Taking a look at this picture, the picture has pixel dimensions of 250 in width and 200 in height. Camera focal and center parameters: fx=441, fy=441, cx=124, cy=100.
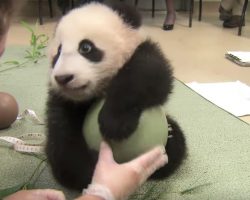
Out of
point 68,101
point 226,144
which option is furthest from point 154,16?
point 68,101

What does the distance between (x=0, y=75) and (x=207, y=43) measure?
4.64 feet

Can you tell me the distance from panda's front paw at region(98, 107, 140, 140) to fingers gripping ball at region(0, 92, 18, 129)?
57cm

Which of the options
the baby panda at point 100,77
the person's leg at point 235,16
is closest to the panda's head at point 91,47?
the baby panda at point 100,77

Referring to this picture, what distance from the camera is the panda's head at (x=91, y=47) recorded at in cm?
83

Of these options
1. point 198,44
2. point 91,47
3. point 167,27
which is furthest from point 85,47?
point 167,27

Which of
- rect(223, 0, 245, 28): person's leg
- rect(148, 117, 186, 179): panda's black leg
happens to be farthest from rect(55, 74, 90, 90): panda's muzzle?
rect(223, 0, 245, 28): person's leg

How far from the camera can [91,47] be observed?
0.85 m

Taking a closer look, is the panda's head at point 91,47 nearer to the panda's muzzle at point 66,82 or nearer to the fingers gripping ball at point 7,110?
→ the panda's muzzle at point 66,82

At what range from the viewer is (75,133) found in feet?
2.97

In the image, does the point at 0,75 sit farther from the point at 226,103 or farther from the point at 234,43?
the point at 234,43

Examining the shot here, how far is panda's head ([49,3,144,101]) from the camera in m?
0.83

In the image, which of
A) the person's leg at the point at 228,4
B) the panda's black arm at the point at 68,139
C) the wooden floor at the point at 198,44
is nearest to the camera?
the panda's black arm at the point at 68,139

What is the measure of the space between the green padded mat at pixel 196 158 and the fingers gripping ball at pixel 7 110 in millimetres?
46

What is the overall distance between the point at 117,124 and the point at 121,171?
89mm
